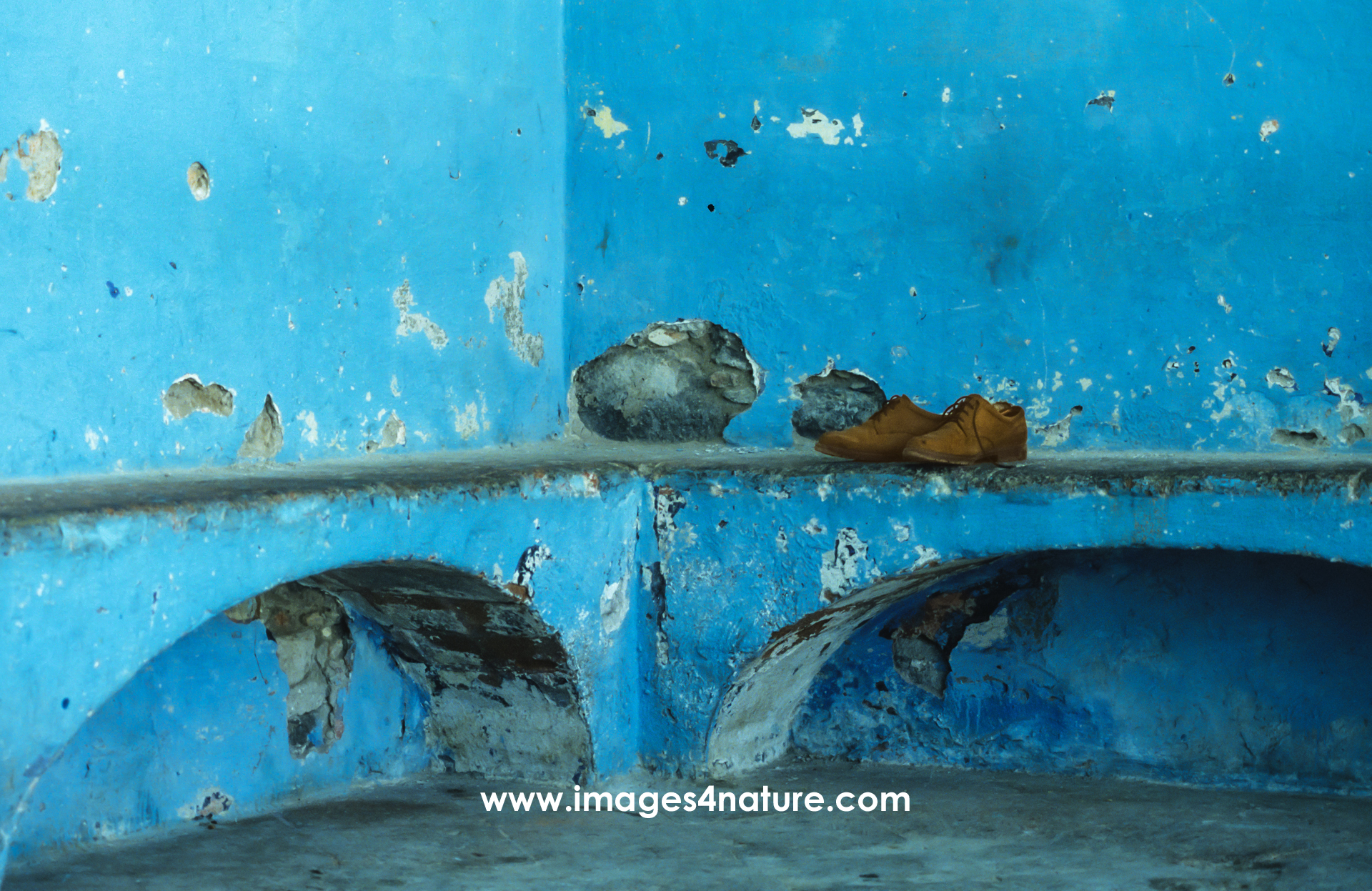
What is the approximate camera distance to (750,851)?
2.97 m

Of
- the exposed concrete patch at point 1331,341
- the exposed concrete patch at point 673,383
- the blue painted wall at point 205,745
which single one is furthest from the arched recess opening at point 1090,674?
the blue painted wall at point 205,745

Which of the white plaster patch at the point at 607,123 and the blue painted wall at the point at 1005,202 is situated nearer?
the blue painted wall at the point at 1005,202

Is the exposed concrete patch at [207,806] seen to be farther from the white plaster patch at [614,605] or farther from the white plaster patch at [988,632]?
the white plaster patch at [988,632]

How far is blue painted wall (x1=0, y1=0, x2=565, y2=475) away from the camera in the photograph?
96.8 inches

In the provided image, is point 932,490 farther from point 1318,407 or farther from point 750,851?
point 1318,407

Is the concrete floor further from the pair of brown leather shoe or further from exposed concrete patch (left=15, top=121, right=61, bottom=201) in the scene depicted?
exposed concrete patch (left=15, top=121, right=61, bottom=201)

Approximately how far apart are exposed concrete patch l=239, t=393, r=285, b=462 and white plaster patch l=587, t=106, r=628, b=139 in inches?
55.0

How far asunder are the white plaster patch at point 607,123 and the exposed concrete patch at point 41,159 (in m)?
1.71

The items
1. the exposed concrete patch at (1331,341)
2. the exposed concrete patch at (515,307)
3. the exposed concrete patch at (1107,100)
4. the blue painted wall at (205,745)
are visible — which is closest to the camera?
the blue painted wall at (205,745)

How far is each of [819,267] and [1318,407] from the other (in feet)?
4.24

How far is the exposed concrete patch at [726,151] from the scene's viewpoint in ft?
12.3

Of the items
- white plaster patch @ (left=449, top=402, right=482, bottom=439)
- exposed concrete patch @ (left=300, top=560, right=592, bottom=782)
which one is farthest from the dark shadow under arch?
white plaster patch @ (left=449, top=402, right=482, bottom=439)

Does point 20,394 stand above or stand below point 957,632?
above

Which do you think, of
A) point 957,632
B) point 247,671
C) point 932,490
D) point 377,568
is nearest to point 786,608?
point 932,490
